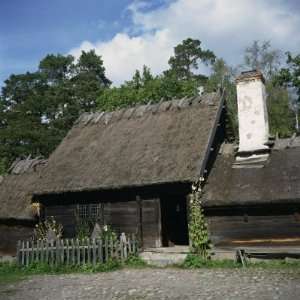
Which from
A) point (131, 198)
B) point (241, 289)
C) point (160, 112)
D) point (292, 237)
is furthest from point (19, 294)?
point (160, 112)

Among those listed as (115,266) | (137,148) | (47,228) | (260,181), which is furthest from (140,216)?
(260,181)

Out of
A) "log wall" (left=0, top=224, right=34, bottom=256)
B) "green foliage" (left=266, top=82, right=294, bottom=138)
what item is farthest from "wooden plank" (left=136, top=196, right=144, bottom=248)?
"green foliage" (left=266, top=82, right=294, bottom=138)

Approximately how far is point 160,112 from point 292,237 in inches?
318

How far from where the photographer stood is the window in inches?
694

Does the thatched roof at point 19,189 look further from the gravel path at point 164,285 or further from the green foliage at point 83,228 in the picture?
the gravel path at point 164,285

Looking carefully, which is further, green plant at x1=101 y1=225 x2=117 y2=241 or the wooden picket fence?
green plant at x1=101 y1=225 x2=117 y2=241

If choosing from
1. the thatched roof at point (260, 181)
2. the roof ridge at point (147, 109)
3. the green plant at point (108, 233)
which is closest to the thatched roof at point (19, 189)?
the roof ridge at point (147, 109)

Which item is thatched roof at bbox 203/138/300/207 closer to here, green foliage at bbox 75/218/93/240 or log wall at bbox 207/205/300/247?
log wall at bbox 207/205/300/247

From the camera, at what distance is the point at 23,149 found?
45219mm

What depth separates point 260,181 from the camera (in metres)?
15.4

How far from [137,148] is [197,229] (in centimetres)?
454

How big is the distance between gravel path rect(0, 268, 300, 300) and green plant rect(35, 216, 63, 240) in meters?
4.22

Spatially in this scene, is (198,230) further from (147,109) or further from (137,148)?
(147,109)

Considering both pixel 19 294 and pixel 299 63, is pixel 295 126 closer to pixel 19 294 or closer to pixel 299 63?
pixel 299 63
